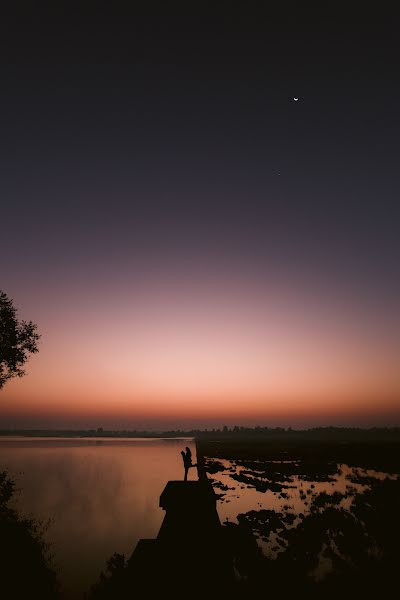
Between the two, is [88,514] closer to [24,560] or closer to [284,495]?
[24,560]

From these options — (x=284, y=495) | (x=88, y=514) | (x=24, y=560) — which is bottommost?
(x=88, y=514)

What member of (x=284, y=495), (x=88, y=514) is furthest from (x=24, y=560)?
(x=284, y=495)

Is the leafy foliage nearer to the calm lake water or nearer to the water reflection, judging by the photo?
the calm lake water

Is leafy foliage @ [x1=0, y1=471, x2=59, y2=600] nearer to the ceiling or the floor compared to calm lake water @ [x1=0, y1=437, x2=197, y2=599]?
nearer to the ceiling

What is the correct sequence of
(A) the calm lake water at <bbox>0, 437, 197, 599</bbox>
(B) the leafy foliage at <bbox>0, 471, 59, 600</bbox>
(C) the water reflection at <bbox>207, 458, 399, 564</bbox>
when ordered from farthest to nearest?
(C) the water reflection at <bbox>207, 458, 399, 564</bbox>
(A) the calm lake water at <bbox>0, 437, 197, 599</bbox>
(B) the leafy foliage at <bbox>0, 471, 59, 600</bbox>

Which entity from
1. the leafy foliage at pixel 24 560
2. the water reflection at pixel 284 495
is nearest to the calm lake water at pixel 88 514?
the leafy foliage at pixel 24 560

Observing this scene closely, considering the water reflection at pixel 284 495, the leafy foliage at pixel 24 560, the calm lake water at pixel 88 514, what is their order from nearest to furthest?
the leafy foliage at pixel 24 560
the calm lake water at pixel 88 514
the water reflection at pixel 284 495

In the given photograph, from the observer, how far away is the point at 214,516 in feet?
49.4

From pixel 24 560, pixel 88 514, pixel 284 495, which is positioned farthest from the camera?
pixel 284 495

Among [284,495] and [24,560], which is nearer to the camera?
[24,560]

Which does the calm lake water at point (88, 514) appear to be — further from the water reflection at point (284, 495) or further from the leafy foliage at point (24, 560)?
the water reflection at point (284, 495)

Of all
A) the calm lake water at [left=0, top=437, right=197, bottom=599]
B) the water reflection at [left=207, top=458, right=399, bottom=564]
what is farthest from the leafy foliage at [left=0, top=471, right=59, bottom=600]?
the water reflection at [left=207, top=458, right=399, bottom=564]

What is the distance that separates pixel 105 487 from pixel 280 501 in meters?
21.9

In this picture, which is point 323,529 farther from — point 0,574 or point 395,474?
point 395,474
